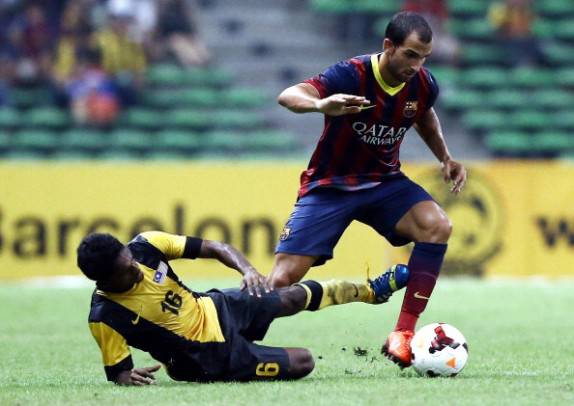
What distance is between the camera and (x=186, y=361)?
6945 millimetres

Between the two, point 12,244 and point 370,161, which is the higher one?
point 370,161

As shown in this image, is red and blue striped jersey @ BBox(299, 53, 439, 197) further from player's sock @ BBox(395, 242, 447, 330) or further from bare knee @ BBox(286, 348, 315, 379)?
bare knee @ BBox(286, 348, 315, 379)

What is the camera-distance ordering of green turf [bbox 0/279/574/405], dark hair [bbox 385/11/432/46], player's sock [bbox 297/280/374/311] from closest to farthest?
green turf [bbox 0/279/574/405] → dark hair [bbox 385/11/432/46] → player's sock [bbox 297/280/374/311]

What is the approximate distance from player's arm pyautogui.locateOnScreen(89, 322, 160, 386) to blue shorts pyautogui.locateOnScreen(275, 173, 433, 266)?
1.48 metres

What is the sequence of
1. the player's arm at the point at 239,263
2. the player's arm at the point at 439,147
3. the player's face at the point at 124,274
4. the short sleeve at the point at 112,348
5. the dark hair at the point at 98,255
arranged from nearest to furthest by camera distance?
1. the dark hair at the point at 98,255
2. the player's face at the point at 124,274
3. the short sleeve at the point at 112,348
4. the player's arm at the point at 239,263
5. the player's arm at the point at 439,147

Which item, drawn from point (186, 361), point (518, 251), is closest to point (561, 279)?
point (518, 251)

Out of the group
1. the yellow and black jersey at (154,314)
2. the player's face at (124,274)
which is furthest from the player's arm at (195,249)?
the player's face at (124,274)

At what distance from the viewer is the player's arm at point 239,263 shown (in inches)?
269

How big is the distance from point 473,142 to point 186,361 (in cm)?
1286

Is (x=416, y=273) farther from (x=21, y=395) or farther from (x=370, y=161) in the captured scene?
(x=21, y=395)

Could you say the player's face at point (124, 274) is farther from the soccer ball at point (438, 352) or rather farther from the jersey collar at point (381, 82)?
the jersey collar at point (381, 82)

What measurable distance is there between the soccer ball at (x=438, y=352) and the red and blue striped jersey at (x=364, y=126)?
47.4 inches

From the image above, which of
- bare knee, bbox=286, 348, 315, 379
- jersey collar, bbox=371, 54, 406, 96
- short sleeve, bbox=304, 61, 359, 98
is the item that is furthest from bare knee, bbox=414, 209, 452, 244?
bare knee, bbox=286, 348, 315, 379

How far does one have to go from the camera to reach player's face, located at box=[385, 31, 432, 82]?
291 inches
